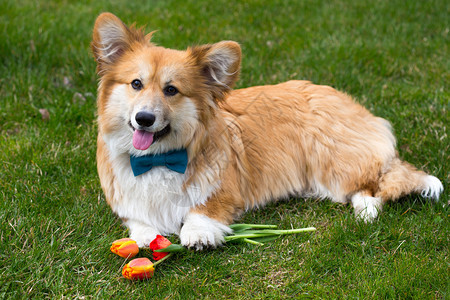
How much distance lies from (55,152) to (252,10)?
12.9 ft

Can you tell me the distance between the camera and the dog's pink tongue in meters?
2.86

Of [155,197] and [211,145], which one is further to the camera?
[211,145]

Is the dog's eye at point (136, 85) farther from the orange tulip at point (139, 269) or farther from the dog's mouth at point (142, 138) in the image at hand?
the orange tulip at point (139, 269)

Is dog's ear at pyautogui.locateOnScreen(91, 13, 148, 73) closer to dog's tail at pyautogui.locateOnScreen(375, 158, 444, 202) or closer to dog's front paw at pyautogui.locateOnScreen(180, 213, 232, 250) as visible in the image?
dog's front paw at pyautogui.locateOnScreen(180, 213, 232, 250)

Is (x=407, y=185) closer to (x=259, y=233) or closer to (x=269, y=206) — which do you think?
→ (x=269, y=206)

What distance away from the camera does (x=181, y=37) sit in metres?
5.71

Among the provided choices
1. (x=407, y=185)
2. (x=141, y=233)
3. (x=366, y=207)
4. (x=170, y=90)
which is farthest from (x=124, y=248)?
(x=407, y=185)

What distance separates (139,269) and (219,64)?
1.37 m

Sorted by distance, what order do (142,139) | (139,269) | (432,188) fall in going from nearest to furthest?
(139,269)
(142,139)
(432,188)

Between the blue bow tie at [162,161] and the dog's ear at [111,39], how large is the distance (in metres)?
0.66

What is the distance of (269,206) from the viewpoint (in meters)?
3.54

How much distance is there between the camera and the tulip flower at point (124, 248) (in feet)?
8.89

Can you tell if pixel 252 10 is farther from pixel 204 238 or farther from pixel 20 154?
pixel 204 238

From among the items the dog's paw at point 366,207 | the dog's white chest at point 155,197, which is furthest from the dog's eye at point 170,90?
the dog's paw at point 366,207
